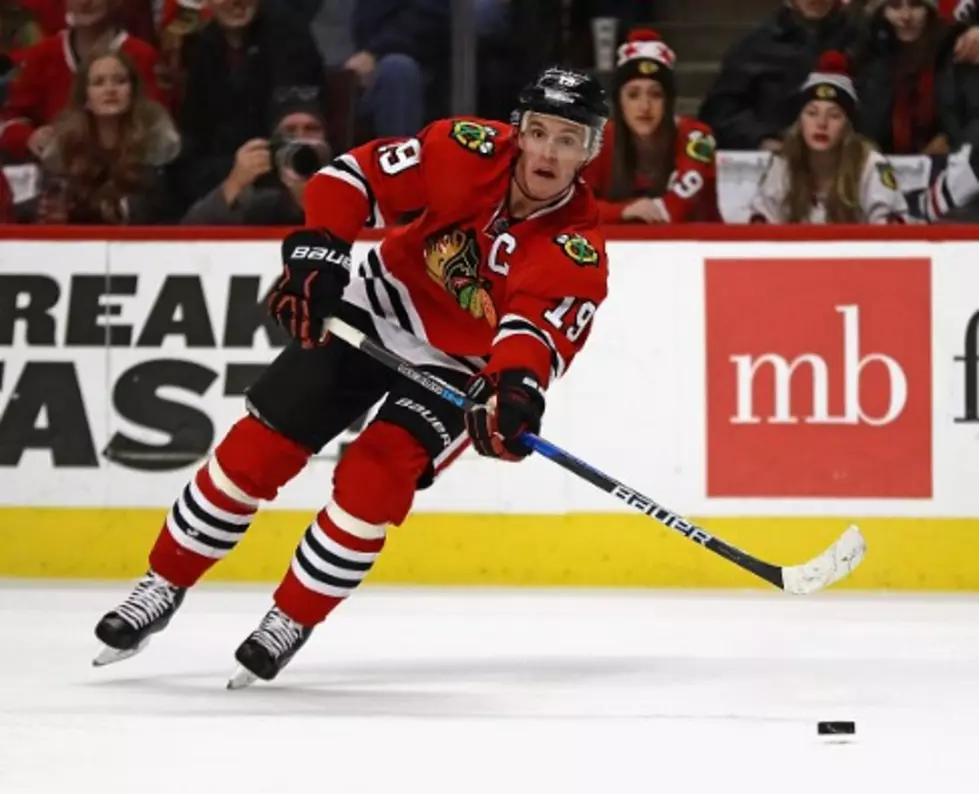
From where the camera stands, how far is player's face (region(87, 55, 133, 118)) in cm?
614

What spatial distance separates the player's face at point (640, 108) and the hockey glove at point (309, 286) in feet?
6.34

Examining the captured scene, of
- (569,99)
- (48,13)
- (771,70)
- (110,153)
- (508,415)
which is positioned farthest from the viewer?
(48,13)

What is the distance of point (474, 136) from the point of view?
14.2 ft

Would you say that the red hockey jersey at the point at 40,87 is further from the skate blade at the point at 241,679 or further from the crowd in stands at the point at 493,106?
the skate blade at the point at 241,679

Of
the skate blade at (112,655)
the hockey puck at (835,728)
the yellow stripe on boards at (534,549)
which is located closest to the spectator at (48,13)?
the yellow stripe on boards at (534,549)

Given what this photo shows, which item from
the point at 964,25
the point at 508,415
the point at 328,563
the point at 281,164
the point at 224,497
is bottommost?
the point at 328,563

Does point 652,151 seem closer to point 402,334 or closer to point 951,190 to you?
point 951,190

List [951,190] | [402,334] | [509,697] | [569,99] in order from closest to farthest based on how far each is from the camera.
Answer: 1. [569,99]
2. [509,697]
3. [402,334]
4. [951,190]

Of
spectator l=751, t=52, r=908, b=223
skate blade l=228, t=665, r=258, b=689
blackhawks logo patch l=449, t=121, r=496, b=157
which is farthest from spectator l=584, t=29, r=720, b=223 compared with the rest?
skate blade l=228, t=665, r=258, b=689

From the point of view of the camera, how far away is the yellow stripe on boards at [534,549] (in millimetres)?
5820

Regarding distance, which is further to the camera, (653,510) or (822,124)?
(822,124)

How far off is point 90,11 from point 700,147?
1.70 m

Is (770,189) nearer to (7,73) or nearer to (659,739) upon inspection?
(7,73)

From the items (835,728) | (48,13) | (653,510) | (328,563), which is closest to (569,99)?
(653,510)
